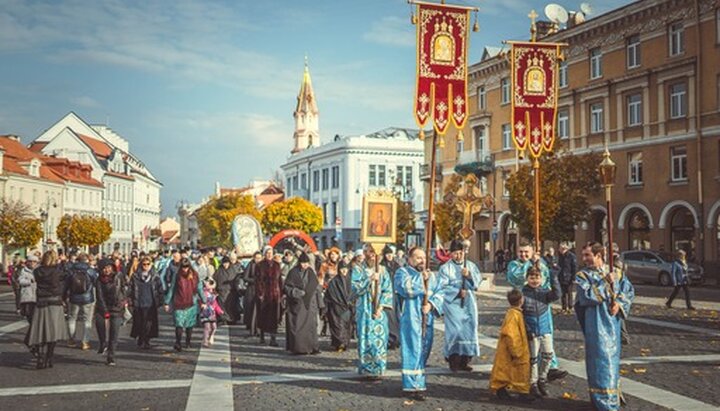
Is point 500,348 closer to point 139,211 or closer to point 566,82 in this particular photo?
point 566,82

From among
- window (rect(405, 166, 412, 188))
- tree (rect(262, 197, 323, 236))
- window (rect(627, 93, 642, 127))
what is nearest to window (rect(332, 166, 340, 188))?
tree (rect(262, 197, 323, 236))

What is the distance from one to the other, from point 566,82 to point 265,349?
3162 cm

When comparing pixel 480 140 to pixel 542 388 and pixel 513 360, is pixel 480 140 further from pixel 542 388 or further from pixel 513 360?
pixel 513 360

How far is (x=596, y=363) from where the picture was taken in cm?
806

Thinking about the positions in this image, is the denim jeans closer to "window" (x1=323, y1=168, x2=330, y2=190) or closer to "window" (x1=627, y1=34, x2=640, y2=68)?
"window" (x1=627, y1=34, x2=640, y2=68)

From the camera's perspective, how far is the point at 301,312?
13156 mm

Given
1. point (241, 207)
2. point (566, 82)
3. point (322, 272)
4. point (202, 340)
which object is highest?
point (566, 82)

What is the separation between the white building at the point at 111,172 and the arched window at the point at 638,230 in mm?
44316

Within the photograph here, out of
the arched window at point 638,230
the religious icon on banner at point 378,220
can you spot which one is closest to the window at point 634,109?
the arched window at point 638,230

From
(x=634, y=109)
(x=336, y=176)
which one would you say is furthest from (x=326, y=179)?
(x=634, y=109)

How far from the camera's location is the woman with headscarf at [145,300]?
45.9 ft

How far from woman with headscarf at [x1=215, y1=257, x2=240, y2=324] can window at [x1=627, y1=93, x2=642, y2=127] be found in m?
24.4

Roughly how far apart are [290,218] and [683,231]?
45247 mm

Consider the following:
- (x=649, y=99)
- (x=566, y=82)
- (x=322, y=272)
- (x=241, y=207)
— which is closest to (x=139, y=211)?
(x=241, y=207)
